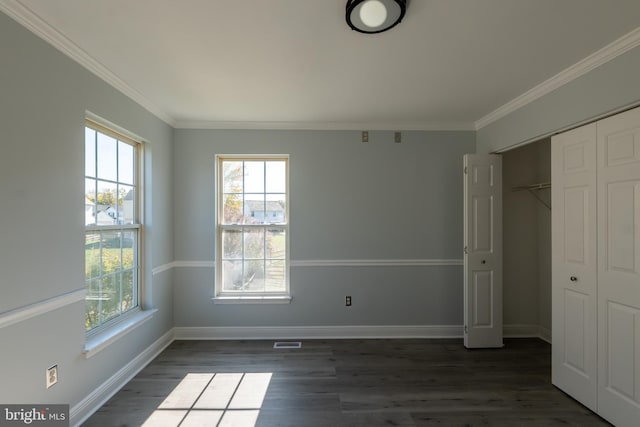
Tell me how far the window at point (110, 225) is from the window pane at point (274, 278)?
1.36 m

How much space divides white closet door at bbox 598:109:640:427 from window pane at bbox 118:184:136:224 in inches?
152

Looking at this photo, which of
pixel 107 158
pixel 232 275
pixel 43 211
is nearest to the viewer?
pixel 43 211

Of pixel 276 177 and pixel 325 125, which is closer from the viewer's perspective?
pixel 325 125

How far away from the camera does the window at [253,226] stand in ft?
11.9

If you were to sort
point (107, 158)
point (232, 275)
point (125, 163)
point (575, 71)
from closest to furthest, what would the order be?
point (575, 71)
point (107, 158)
point (125, 163)
point (232, 275)

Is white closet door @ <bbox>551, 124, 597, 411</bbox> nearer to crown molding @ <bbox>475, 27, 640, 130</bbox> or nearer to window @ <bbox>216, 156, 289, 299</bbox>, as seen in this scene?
crown molding @ <bbox>475, 27, 640, 130</bbox>

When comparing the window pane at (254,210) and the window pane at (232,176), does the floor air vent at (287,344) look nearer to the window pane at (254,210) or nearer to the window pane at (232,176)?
the window pane at (254,210)

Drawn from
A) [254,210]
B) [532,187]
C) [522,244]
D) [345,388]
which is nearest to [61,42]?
[254,210]

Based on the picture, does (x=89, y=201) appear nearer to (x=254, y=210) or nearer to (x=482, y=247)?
(x=254, y=210)

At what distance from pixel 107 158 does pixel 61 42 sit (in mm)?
899

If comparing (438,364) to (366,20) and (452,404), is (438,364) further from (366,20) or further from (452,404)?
(366,20)

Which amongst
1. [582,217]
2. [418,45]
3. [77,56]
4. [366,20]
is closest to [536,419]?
[582,217]

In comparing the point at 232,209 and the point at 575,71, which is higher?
the point at 575,71

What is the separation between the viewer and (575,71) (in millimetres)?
2232
